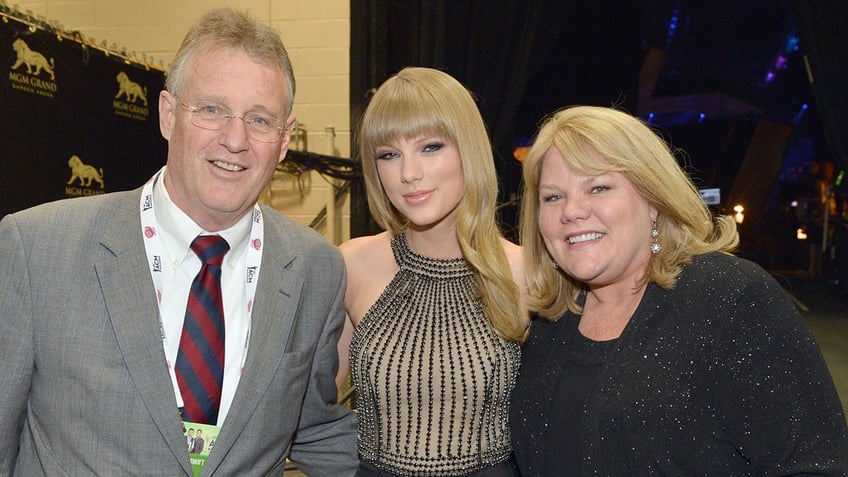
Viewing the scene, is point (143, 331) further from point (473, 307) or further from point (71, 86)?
point (71, 86)

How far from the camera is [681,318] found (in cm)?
155

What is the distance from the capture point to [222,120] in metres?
1.51

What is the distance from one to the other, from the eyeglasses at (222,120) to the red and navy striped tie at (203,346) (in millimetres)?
258

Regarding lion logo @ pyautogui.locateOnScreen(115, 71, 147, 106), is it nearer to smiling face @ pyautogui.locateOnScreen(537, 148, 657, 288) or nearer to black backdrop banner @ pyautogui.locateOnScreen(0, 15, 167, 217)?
black backdrop banner @ pyautogui.locateOnScreen(0, 15, 167, 217)

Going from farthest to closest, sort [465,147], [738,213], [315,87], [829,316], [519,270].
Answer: [738,213] < [829,316] < [315,87] < [519,270] < [465,147]

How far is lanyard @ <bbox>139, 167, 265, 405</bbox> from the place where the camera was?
1.45 m

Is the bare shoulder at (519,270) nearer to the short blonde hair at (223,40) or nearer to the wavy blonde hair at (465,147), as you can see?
the wavy blonde hair at (465,147)

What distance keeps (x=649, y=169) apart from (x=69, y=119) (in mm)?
2446

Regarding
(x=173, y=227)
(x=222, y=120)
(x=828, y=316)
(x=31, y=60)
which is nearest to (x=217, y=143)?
(x=222, y=120)

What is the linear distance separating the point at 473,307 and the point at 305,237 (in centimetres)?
57

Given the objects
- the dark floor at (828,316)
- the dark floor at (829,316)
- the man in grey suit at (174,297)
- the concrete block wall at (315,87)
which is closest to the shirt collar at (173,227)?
the man in grey suit at (174,297)

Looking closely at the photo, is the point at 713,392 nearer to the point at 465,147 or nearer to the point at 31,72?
the point at 465,147

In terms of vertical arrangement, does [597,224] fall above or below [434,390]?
above

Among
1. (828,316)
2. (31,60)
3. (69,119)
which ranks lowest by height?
(828,316)
